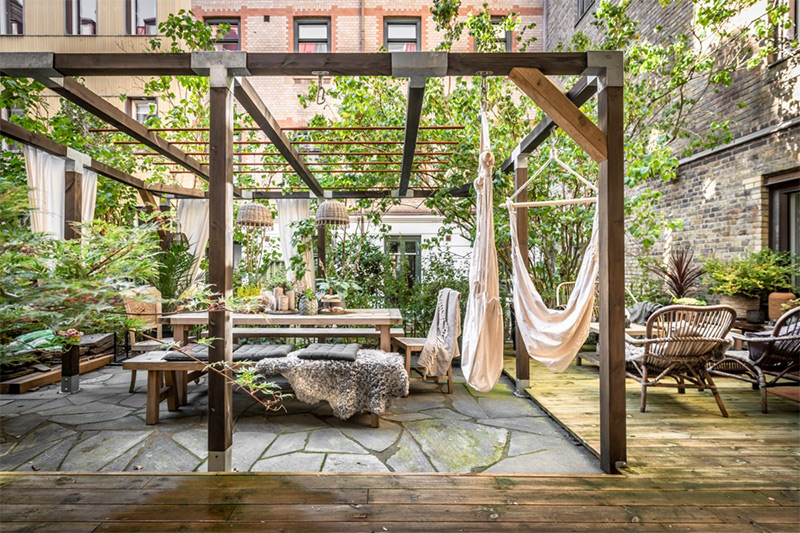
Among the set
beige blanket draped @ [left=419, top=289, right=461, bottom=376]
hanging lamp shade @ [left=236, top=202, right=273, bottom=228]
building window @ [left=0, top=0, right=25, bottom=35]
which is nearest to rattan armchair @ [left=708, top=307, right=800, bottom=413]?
beige blanket draped @ [left=419, top=289, right=461, bottom=376]

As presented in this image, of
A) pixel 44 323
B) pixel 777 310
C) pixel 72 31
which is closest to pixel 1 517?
pixel 44 323

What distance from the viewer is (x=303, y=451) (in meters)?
2.51

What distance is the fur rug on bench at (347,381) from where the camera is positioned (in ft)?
9.33

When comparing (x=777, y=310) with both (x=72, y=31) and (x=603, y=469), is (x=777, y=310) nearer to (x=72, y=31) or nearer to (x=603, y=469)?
(x=603, y=469)

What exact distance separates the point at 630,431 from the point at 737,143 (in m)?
3.62

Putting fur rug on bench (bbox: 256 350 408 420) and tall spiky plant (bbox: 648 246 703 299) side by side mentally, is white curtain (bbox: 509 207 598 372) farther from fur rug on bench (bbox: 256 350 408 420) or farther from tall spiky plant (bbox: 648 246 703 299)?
tall spiky plant (bbox: 648 246 703 299)

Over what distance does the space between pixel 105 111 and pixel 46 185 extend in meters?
1.29

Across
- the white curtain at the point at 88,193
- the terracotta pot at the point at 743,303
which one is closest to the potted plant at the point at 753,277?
the terracotta pot at the point at 743,303

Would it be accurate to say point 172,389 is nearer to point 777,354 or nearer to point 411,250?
point 777,354

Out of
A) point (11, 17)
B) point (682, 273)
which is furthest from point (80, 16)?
point (682, 273)

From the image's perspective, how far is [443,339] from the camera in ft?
11.5

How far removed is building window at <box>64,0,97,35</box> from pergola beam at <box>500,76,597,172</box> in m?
8.25

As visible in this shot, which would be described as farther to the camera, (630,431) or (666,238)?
(666,238)

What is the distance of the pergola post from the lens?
206 centimetres
